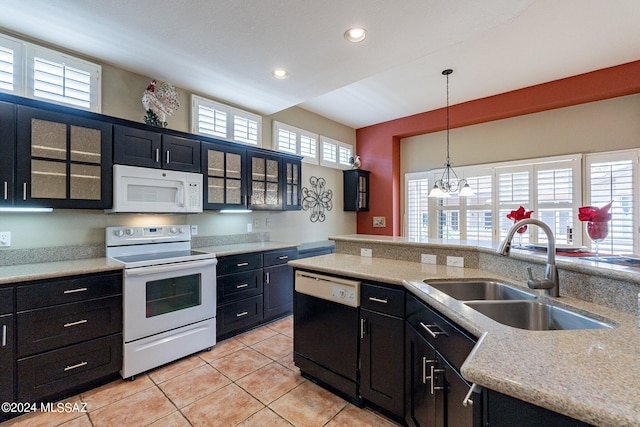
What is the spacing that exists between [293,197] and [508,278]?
278cm

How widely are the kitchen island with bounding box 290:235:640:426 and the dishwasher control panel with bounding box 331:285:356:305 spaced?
0.31 meters

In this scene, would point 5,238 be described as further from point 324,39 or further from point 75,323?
point 324,39

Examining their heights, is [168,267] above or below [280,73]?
below

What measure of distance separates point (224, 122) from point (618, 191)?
16.0 ft

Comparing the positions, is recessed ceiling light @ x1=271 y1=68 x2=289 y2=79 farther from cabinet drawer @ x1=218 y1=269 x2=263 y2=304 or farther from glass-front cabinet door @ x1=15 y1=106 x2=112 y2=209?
cabinet drawer @ x1=218 y1=269 x2=263 y2=304

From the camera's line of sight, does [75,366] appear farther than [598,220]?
Yes

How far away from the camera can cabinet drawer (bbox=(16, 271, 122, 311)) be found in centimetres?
185

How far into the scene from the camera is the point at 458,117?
4.36 meters

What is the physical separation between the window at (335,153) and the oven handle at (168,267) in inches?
111

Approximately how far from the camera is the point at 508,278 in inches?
67.7

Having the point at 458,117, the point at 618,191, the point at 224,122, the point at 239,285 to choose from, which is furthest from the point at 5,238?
the point at 618,191

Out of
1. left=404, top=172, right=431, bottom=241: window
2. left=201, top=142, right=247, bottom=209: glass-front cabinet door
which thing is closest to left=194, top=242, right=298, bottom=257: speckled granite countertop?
left=201, top=142, right=247, bottom=209: glass-front cabinet door

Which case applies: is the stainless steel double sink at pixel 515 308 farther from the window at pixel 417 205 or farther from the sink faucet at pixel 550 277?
the window at pixel 417 205

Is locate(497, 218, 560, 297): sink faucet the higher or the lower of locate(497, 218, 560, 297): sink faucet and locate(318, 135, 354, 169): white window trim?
the lower
